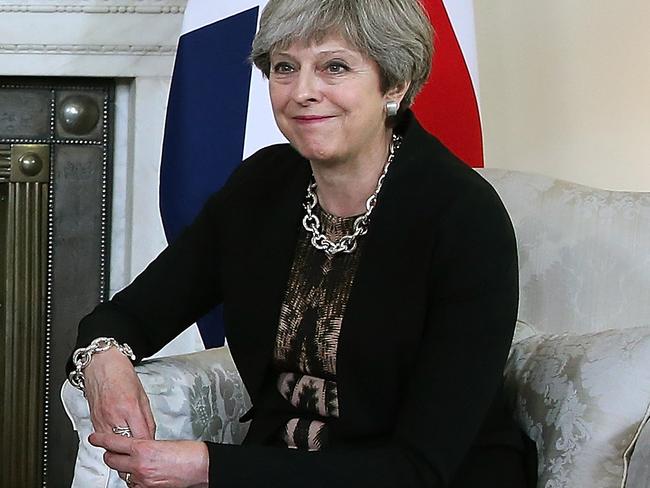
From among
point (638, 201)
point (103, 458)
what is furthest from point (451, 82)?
point (103, 458)

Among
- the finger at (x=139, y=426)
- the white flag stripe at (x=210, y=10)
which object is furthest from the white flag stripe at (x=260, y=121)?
the finger at (x=139, y=426)

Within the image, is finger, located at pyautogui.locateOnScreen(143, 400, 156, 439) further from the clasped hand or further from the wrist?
the wrist

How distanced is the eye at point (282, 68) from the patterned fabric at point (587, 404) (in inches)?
18.5

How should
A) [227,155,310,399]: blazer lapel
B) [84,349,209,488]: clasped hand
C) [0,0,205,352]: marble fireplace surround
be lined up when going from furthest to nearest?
→ [0,0,205,352]: marble fireplace surround → [227,155,310,399]: blazer lapel → [84,349,209,488]: clasped hand

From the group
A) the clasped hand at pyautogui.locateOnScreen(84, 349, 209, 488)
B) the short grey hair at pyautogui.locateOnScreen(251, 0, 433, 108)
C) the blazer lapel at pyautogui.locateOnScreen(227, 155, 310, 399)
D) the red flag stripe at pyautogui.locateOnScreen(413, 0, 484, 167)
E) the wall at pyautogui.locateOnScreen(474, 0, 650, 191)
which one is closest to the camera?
the clasped hand at pyautogui.locateOnScreen(84, 349, 209, 488)

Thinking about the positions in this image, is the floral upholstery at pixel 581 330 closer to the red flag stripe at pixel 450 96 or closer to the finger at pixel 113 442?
the red flag stripe at pixel 450 96

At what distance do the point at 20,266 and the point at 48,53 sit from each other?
1.69ft

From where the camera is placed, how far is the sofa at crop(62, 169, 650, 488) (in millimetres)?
1188

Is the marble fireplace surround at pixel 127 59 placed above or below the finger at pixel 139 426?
above

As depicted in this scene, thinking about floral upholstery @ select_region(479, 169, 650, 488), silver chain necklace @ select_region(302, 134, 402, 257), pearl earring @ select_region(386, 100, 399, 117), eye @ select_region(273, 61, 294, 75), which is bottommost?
floral upholstery @ select_region(479, 169, 650, 488)

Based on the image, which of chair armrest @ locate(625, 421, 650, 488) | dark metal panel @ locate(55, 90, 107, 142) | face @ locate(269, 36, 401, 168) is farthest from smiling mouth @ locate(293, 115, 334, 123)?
dark metal panel @ locate(55, 90, 107, 142)

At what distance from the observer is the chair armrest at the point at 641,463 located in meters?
1.16

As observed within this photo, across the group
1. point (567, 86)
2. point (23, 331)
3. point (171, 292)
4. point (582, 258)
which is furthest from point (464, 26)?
point (23, 331)

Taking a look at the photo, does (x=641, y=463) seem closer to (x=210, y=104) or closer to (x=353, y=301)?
(x=353, y=301)
